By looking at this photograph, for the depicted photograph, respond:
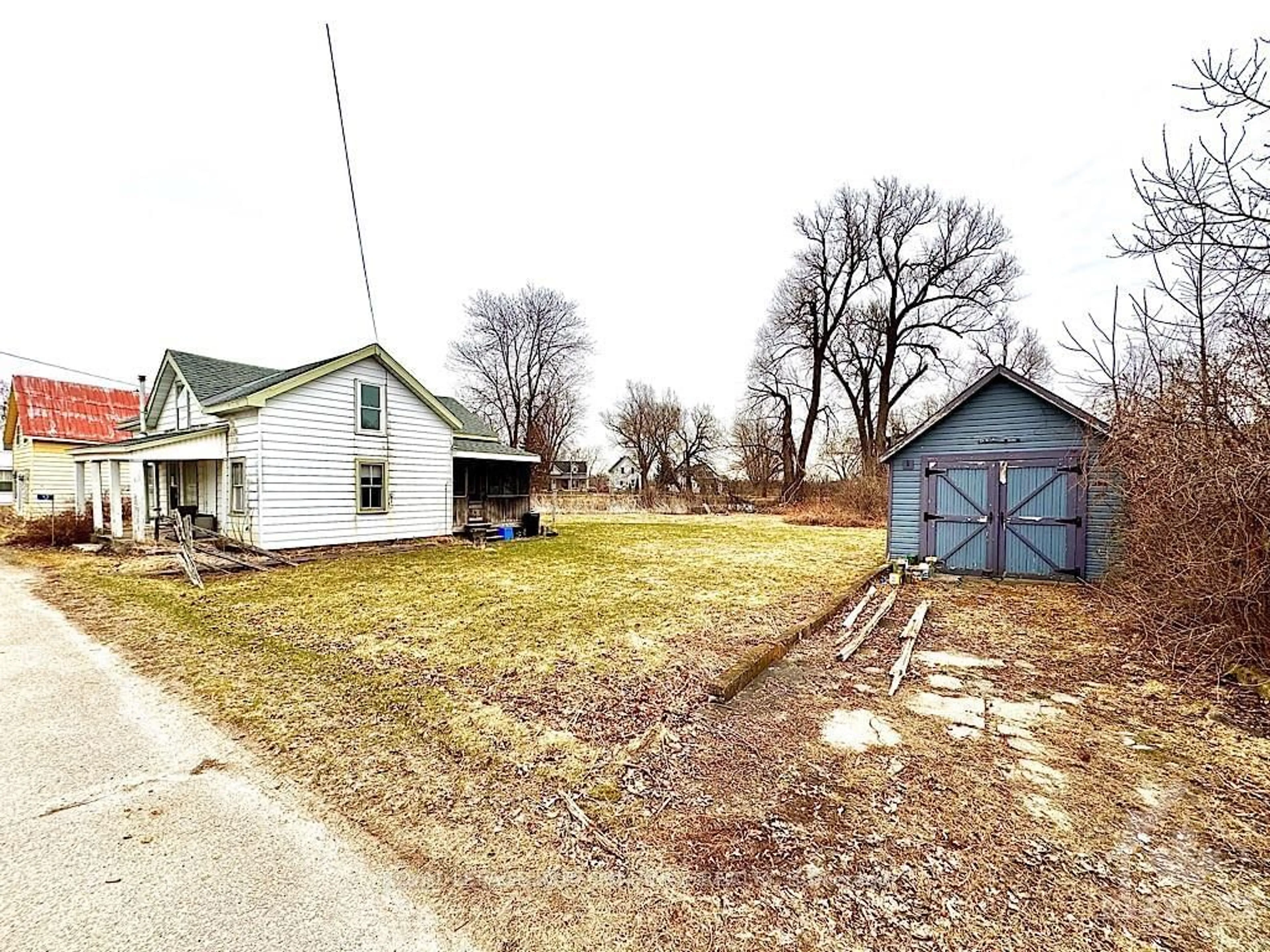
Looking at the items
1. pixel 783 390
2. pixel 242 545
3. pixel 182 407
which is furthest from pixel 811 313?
pixel 242 545

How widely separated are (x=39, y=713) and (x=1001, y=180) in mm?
17958

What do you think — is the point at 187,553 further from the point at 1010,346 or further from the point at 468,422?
the point at 1010,346

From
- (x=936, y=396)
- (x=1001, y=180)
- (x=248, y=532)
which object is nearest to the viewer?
(x=248, y=532)

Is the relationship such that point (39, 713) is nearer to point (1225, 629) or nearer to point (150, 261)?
point (1225, 629)

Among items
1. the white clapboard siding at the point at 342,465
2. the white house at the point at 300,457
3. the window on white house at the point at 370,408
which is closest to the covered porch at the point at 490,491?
the white house at the point at 300,457

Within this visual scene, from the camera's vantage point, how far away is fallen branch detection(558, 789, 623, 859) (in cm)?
247

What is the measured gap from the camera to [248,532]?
37.5 ft

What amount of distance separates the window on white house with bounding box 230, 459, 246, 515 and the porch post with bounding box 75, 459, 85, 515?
5781 mm

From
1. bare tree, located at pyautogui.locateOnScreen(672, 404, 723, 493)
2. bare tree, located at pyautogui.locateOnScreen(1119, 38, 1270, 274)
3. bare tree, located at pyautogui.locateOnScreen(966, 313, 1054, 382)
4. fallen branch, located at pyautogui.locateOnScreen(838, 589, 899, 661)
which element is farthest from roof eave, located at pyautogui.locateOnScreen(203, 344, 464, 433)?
bare tree, located at pyautogui.locateOnScreen(672, 404, 723, 493)

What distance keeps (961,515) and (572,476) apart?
30.1m

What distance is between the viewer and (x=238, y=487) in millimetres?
11844

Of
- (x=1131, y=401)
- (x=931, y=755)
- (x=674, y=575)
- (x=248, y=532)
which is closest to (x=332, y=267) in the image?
(x=248, y=532)

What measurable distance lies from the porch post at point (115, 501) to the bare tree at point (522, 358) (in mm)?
22655

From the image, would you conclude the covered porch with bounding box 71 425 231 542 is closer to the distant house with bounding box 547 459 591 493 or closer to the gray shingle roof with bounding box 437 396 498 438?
the gray shingle roof with bounding box 437 396 498 438
